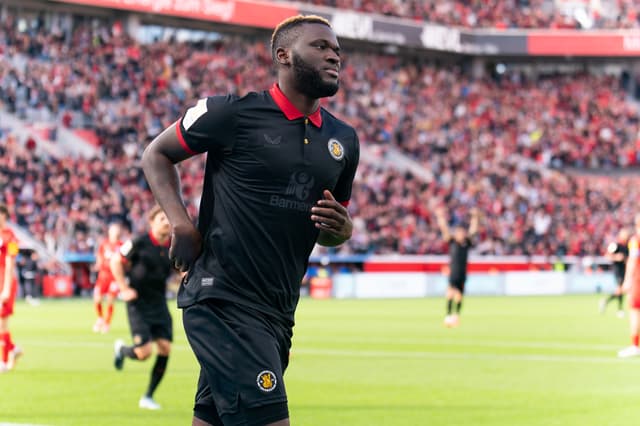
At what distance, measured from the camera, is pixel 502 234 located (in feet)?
164

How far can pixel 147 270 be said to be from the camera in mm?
13133

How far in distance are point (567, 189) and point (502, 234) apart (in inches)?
249

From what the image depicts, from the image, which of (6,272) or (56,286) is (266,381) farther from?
(56,286)

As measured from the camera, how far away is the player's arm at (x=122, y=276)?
1294cm

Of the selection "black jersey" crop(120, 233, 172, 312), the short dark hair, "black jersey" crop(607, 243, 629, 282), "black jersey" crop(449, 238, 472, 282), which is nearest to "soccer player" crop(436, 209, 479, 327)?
"black jersey" crop(449, 238, 472, 282)

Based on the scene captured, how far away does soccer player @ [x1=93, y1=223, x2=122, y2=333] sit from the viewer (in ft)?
79.3

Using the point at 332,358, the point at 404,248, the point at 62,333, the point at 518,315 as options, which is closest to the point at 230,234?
the point at 332,358

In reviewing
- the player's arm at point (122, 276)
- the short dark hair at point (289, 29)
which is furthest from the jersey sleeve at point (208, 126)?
the player's arm at point (122, 276)

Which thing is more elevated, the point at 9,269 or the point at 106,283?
the point at 9,269

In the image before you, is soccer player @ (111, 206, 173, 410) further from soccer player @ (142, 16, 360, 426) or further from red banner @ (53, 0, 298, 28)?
red banner @ (53, 0, 298, 28)

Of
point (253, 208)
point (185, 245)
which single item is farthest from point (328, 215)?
point (185, 245)

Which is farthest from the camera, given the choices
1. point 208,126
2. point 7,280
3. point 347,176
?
point 7,280

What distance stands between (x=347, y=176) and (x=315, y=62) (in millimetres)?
631

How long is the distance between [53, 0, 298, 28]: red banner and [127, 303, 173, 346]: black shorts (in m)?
35.8
